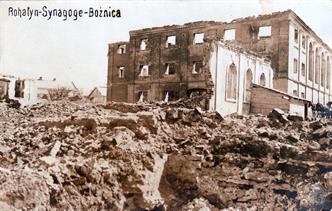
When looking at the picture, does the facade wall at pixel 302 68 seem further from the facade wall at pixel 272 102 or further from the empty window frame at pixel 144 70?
the empty window frame at pixel 144 70

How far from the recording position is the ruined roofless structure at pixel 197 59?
26.9 ft

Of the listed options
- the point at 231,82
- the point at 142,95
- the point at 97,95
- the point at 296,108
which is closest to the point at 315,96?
the point at 296,108

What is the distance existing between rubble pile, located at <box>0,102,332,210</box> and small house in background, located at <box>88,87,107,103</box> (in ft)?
2.66

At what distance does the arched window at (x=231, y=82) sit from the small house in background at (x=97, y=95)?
2.31 m

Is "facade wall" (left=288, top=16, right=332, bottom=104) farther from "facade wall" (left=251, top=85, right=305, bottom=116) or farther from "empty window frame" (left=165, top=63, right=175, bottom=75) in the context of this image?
"empty window frame" (left=165, top=63, right=175, bottom=75)

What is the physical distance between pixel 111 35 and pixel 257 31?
5.23 m

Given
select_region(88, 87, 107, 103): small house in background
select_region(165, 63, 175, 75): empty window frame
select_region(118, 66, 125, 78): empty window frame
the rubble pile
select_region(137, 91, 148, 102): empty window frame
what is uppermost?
select_region(165, 63, 175, 75): empty window frame

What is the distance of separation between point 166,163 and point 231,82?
3.19m

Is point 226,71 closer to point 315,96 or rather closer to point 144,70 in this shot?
point 315,96

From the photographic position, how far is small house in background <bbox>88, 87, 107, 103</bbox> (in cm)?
570

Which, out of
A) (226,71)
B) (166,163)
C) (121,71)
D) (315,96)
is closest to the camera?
(166,163)

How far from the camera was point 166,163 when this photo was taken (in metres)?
4.53

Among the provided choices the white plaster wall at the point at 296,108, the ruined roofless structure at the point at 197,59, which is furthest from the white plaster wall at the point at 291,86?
the white plaster wall at the point at 296,108

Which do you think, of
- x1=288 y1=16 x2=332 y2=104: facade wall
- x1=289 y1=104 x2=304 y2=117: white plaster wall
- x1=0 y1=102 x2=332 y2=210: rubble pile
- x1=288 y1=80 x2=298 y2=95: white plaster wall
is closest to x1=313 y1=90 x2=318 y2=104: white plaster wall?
x1=288 y1=16 x2=332 y2=104: facade wall
